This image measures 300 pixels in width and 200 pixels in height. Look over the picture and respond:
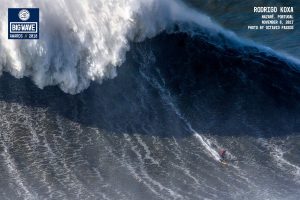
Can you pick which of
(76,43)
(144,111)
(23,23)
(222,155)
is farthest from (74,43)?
(222,155)

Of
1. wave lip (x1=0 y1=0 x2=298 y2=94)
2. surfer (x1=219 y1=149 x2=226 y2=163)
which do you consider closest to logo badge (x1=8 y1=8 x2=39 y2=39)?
wave lip (x1=0 y1=0 x2=298 y2=94)

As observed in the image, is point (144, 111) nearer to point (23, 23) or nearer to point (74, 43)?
point (74, 43)

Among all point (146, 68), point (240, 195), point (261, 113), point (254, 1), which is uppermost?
point (254, 1)

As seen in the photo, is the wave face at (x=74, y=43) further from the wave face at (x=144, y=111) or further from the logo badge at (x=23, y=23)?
the logo badge at (x=23, y=23)

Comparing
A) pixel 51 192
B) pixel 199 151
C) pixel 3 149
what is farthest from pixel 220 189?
pixel 3 149

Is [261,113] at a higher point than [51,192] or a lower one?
higher

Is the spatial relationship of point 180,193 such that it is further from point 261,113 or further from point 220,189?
point 261,113
